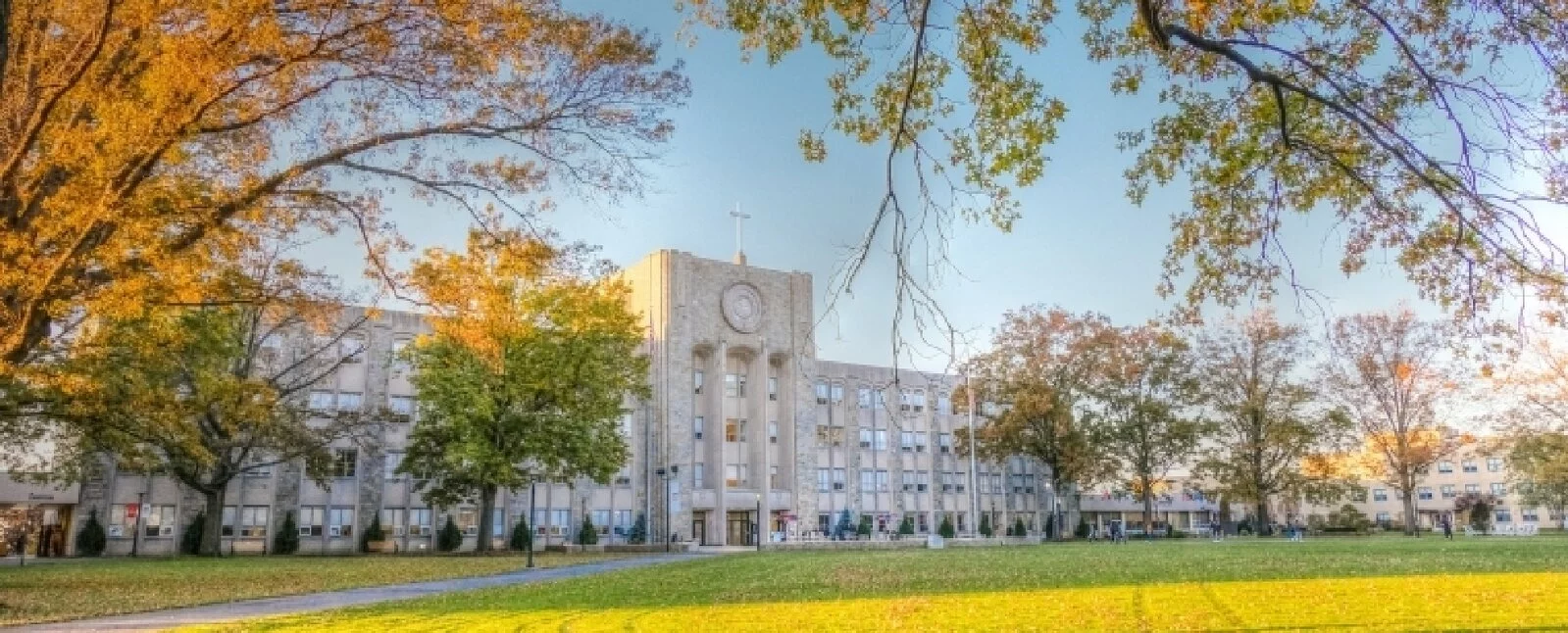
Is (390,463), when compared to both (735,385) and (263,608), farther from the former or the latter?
(263,608)

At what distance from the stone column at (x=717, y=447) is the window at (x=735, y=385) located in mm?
542

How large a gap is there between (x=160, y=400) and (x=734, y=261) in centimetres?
4743

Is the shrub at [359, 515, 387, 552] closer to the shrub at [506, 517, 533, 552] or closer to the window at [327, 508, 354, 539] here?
the window at [327, 508, 354, 539]

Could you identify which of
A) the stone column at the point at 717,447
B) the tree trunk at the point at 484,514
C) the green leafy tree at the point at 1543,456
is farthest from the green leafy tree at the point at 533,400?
the green leafy tree at the point at 1543,456

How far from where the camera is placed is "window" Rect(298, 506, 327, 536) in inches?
1898

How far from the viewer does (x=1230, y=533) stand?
64500mm

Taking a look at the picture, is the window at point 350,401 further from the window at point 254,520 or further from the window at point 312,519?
the window at point 254,520

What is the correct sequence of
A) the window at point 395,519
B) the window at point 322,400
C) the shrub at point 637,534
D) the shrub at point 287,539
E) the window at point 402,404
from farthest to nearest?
the shrub at point 637,534
the window at point 402,404
the window at point 395,519
the window at point 322,400
the shrub at point 287,539

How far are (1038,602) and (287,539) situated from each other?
42.5 metres

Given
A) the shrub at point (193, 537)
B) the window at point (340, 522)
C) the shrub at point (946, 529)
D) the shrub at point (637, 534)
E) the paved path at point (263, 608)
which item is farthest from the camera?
the shrub at point (946, 529)

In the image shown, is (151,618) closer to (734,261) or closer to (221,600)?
(221,600)

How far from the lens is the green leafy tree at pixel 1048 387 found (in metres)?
55.3

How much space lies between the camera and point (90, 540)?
4147 centimetres

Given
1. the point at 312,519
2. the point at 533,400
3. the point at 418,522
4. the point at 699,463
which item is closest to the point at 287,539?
the point at 312,519
